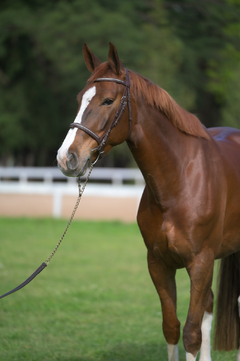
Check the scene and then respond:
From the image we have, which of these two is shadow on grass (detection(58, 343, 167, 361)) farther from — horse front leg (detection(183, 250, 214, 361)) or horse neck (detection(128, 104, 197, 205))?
horse neck (detection(128, 104, 197, 205))

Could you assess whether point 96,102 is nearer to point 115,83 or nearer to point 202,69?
point 115,83

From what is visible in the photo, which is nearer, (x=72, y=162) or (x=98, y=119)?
(x=72, y=162)

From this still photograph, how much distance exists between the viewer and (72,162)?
264cm

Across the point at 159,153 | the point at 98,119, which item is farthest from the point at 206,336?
the point at 98,119

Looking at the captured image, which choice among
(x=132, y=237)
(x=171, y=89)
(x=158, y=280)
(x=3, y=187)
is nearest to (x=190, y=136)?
(x=158, y=280)

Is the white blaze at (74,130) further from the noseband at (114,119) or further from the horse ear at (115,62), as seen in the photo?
the horse ear at (115,62)

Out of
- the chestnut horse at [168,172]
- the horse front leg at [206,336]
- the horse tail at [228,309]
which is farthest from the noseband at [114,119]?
the horse tail at [228,309]

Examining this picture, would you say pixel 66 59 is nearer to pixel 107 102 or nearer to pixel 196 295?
pixel 107 102

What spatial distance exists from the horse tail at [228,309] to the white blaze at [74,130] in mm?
2082

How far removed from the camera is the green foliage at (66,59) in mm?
23750

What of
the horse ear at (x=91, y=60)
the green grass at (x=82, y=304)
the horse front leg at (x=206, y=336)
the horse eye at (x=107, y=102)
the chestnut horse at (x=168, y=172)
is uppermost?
the horse ear at (x=91, y=60)

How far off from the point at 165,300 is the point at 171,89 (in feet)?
77.5

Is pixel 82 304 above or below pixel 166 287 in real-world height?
below

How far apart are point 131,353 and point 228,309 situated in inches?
39.4
